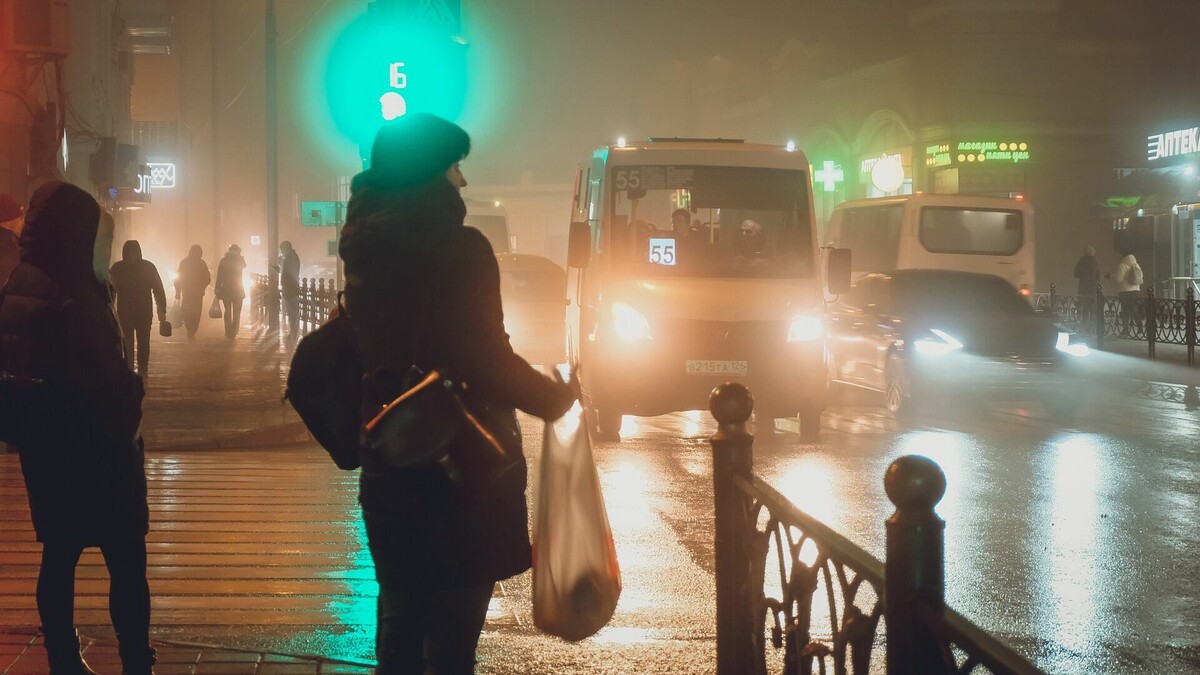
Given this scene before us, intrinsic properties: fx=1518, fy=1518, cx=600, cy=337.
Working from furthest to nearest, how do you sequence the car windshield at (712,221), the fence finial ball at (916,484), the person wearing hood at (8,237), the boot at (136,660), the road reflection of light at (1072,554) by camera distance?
1. the car windshield at (712,221)
2. the person wearing hood at (8,237)
3. the road reflection of light at (1072,554)
4. the boot at (136,660)
5. the fence finial ball at (916,484)

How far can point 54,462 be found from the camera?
4977mm

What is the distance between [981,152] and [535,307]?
20893 mm

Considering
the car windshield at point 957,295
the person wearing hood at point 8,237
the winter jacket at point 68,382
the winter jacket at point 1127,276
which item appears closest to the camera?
the winter jacket at point 68,382

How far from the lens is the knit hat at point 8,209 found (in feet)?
35.8

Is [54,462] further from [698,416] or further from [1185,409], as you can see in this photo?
[1185,409]

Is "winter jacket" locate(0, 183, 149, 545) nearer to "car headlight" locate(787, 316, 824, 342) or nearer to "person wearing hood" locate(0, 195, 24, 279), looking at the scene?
"person wearing hood" locate(0, 195, 24, 279)

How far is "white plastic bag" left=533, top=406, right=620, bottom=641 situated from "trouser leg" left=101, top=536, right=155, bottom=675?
181 cm

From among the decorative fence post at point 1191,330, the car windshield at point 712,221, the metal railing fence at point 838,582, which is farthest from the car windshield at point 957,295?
the metal railing fence at point 838,582

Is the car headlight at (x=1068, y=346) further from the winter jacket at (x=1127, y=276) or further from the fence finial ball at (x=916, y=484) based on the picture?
the fence finial ball at (x=916, y=484)

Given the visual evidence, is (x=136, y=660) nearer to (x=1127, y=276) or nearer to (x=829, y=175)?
(x=1127, y=276)

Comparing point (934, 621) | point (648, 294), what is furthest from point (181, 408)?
point (934, 621)

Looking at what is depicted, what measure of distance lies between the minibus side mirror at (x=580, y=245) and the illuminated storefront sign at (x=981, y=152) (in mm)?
31946

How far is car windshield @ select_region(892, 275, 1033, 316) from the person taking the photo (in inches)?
761

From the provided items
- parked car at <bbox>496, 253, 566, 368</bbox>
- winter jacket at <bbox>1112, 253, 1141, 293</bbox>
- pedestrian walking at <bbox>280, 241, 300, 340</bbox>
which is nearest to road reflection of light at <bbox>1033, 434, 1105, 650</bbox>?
parked car at <bbox>496, 253, 566, 368</bbox>
